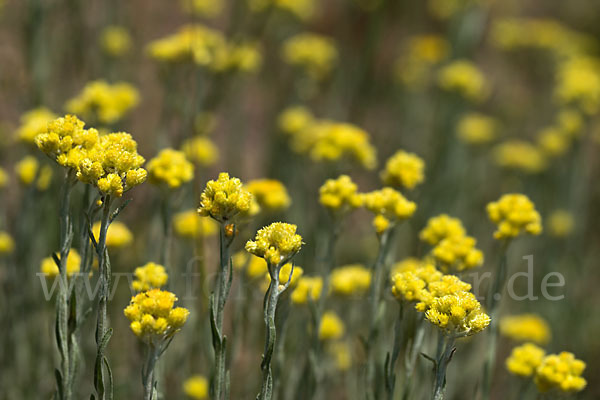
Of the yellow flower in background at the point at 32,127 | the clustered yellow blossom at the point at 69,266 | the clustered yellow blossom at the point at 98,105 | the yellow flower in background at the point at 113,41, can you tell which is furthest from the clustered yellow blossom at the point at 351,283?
the yellow flower in background at the point at 113,41

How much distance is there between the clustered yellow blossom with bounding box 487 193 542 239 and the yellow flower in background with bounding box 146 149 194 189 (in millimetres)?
943

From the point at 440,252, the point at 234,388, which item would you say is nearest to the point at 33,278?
the point at 234,388

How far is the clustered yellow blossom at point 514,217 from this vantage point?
6.18 feet

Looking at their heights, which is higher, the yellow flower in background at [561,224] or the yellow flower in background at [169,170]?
the yellow flower in background at [561,224]

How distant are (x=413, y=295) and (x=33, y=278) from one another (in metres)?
1.57

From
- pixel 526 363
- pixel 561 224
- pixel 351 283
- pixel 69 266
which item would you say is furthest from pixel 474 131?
pixel 69 266

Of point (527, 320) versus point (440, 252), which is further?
point (527, 320)

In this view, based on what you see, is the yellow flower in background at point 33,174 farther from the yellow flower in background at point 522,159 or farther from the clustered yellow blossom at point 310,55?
the yellow flower in background at point 522,159

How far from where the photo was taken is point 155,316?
131 centimetres

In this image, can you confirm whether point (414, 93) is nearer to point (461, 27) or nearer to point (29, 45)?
point (461, 27)

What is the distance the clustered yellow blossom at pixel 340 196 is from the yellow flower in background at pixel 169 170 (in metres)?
0.41

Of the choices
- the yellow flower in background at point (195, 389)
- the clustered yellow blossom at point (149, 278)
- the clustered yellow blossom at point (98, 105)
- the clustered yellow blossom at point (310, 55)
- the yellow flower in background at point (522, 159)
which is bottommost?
the yellow flower in background at point (195, 389)

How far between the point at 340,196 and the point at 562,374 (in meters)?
0.77

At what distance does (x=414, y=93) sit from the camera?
498cm
